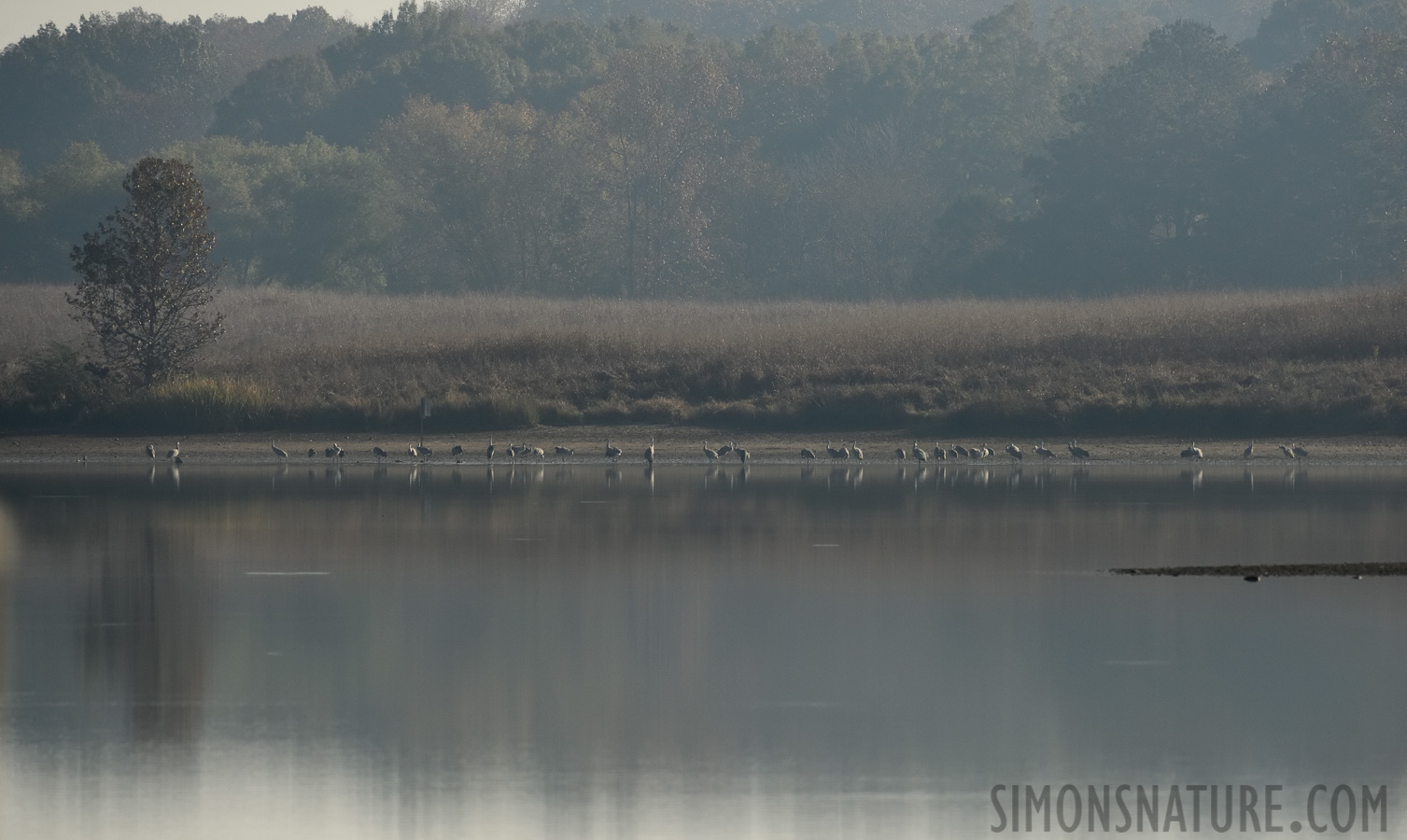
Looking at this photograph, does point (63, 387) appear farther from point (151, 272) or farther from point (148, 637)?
point (148, 637)

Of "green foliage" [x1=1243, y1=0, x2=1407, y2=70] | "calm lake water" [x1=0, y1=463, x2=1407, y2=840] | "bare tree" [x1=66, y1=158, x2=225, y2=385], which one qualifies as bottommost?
"calm lake water" [x1=0, y1=463, x2=1407, y2=840]

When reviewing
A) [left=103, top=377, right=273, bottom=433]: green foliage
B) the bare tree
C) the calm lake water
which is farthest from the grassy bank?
the calm lake water

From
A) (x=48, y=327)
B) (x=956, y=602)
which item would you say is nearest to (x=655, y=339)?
(x=48, y=327)

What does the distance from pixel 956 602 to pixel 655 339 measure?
2713 centimetres

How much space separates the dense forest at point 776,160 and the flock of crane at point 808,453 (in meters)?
32.5

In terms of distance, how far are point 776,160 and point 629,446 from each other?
51306mm

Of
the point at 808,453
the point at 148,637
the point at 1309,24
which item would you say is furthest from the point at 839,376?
the point at 1309,24

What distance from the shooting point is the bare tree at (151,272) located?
126ft

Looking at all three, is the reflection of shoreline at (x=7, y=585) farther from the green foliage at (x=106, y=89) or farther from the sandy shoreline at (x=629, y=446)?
the green foliage at (x=106, y=89)

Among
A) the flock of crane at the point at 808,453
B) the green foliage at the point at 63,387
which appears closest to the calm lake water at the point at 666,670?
the flock of crane at the point at 808,453

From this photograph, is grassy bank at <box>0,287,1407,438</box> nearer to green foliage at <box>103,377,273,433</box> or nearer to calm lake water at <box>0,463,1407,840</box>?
green foliage at <box>103,377,273,433</box>

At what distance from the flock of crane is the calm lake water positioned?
11.1 meters

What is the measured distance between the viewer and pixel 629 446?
118 ft

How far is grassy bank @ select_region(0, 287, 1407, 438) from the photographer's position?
1441 inches
